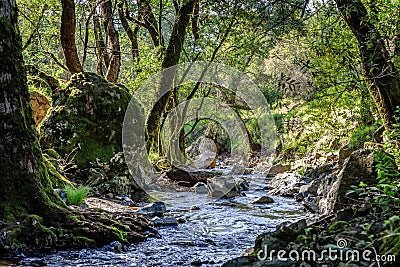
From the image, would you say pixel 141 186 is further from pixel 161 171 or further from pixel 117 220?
pixel 117 220

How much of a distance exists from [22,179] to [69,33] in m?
7.08

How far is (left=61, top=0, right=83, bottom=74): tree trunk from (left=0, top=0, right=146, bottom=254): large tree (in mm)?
5968

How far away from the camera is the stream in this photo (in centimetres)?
412

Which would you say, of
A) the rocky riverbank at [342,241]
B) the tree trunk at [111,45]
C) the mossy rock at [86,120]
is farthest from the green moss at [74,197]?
the tree trunk at [111,45]

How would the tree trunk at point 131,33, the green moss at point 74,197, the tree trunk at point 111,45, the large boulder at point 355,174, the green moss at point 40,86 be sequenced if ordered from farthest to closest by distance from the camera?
the tree trunk at point 131,33, the tree trunk at point 111,45, the green moss at point 40,86, the green moss at point 74,197, the large boulder at point 355,174

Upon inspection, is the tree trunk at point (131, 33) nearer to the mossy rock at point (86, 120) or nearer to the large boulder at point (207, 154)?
the mossy rock at point (86, 120)

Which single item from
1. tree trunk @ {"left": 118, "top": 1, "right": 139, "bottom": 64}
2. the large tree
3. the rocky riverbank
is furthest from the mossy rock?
the rocky riverbank

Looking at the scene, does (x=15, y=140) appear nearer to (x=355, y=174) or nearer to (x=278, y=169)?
(x=355, y=174)

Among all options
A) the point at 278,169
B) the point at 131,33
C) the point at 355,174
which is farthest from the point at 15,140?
the point at 278,169

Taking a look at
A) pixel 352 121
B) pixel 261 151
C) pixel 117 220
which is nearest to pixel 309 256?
pixel 117 220

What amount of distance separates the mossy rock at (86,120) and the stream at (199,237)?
1895 millimetres

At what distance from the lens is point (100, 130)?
948 centimetres

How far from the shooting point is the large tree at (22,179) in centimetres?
425

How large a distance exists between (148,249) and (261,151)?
1722cm
